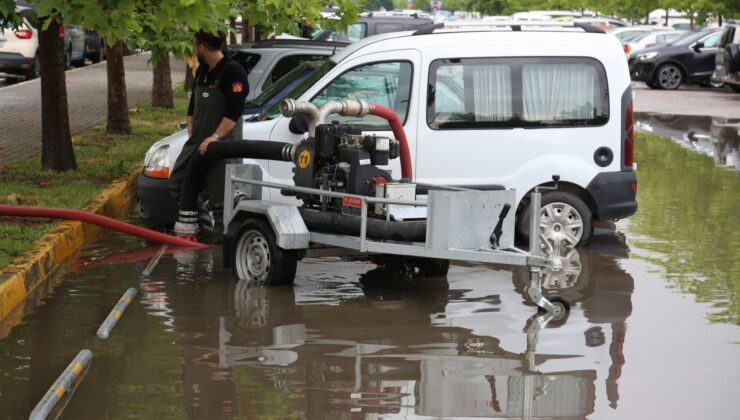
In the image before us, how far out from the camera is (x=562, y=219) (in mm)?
Answer: 11453

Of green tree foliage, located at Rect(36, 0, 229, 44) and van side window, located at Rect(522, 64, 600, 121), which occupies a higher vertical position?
green tree foliage, located at Rect(36, 0, 229, 44)

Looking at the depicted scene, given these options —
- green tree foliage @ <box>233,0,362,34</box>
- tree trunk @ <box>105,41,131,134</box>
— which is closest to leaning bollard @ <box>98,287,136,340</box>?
green tree foliage @ <box>233,0,362,34</box>

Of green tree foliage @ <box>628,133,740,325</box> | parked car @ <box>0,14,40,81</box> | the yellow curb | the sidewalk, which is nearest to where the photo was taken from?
the yellow curb

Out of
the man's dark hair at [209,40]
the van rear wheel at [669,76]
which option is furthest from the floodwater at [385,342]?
the van rear wheel at [669,76]

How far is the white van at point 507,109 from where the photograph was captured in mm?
11148

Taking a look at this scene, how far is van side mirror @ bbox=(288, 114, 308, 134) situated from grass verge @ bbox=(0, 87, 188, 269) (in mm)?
2111

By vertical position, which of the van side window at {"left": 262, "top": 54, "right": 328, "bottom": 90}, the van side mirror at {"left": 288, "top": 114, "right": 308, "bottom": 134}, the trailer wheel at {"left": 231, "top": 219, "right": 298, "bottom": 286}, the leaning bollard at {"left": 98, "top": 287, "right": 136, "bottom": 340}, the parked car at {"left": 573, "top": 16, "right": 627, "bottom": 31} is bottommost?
the leaning bollard at {"left": 98, "top": 287, "right": 136, "bottom": 340}

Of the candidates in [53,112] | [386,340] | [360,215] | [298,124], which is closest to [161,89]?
[53,112]

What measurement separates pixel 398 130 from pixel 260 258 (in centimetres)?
137

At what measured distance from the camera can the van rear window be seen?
11242 mm

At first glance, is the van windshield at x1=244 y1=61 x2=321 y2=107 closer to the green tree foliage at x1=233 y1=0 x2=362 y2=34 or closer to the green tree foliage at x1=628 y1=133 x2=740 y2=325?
the green tree foliage at x1=233 y1=0 x2=362 y2=34

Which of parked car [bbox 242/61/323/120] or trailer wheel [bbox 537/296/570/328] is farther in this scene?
parked car [bbox 242/61/323/120]

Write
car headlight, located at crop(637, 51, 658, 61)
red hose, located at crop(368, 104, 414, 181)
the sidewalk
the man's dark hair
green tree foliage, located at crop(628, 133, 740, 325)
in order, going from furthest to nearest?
car headlight, located at crop(637, 51, 658, 61) < the sidewalk < the man's dark hair < green tree foliage, located at crop(628, 133, 740, 325) < red hose, located at crop(368, 104, 414, 181)

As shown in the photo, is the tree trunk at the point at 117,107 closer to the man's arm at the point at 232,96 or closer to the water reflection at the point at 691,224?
the water reflection at the point at 691,224
